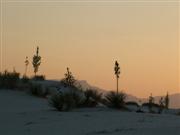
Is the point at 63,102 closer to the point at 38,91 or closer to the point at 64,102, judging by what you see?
the point at 64,102

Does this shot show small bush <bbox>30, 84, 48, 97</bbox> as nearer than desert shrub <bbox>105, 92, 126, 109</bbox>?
No

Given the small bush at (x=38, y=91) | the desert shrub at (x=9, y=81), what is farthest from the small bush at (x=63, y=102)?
the desert shrub at (x=9, y=81)

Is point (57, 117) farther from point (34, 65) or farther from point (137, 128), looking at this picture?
point (34, 65)

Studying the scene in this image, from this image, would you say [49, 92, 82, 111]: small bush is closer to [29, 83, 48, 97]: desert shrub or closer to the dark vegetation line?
the dark vegetation line

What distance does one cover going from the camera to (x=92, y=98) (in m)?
29.4

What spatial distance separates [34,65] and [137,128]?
2833 cm

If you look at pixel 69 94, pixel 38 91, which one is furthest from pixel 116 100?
pixel 38 91

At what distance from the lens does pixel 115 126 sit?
18.3 m

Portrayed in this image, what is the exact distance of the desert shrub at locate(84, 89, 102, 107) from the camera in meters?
27.3

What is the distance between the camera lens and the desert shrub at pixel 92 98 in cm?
2728

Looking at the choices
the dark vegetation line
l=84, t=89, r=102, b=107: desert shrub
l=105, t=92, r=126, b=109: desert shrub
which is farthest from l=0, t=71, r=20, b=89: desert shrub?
l=105, t=92, r=126, b=109: desert shrub

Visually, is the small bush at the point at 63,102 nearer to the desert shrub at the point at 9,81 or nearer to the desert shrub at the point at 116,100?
the desert shrub at the point at 116,100

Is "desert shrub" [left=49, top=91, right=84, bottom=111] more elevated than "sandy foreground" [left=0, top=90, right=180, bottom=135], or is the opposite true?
"desert shrub" [left=49, top=91, right=84, bottom=111]

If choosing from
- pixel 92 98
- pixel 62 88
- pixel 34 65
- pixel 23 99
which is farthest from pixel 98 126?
pixel 34 65
